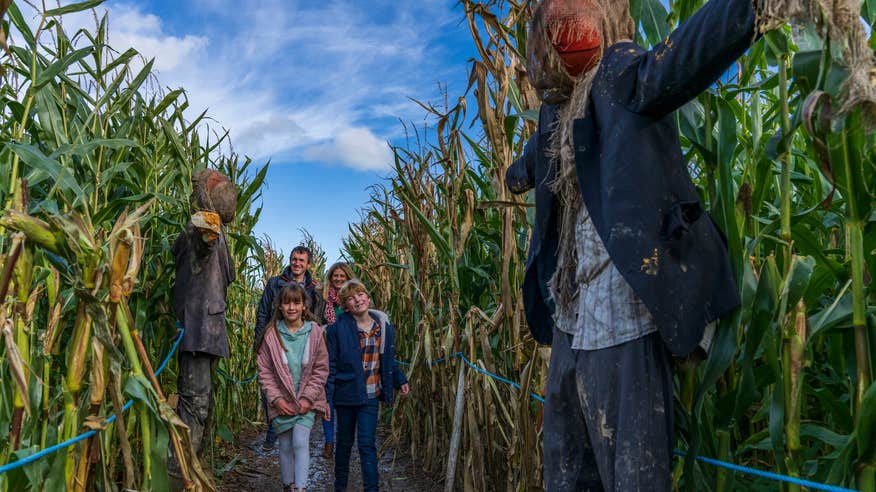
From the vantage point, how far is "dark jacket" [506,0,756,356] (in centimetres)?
124

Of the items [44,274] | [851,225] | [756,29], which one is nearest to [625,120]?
[756,29]

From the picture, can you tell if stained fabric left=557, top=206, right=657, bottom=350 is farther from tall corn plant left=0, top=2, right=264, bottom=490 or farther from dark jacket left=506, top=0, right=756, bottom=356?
tall corn plant left=0, top=2, right=264, bottom=490

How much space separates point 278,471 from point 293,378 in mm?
1397

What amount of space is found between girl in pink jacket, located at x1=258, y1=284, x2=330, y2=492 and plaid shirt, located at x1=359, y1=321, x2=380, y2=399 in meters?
0.23

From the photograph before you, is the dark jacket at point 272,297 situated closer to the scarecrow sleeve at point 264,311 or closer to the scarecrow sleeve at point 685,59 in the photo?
the scarecrow sleeve at point 264,311

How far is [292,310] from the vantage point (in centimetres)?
377

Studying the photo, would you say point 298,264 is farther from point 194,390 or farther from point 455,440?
point 455,440

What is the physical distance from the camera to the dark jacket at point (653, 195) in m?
1.24

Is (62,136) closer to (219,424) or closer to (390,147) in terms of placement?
(390,147)

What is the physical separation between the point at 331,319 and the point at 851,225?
17.6 ft

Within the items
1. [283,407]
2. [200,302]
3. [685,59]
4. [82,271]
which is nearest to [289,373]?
[283,407]

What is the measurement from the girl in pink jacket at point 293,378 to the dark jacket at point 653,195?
102 inches

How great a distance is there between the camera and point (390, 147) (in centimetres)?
389

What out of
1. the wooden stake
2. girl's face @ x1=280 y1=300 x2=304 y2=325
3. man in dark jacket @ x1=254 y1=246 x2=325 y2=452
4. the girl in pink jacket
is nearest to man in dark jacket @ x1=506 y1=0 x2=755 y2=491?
the wooden stake
